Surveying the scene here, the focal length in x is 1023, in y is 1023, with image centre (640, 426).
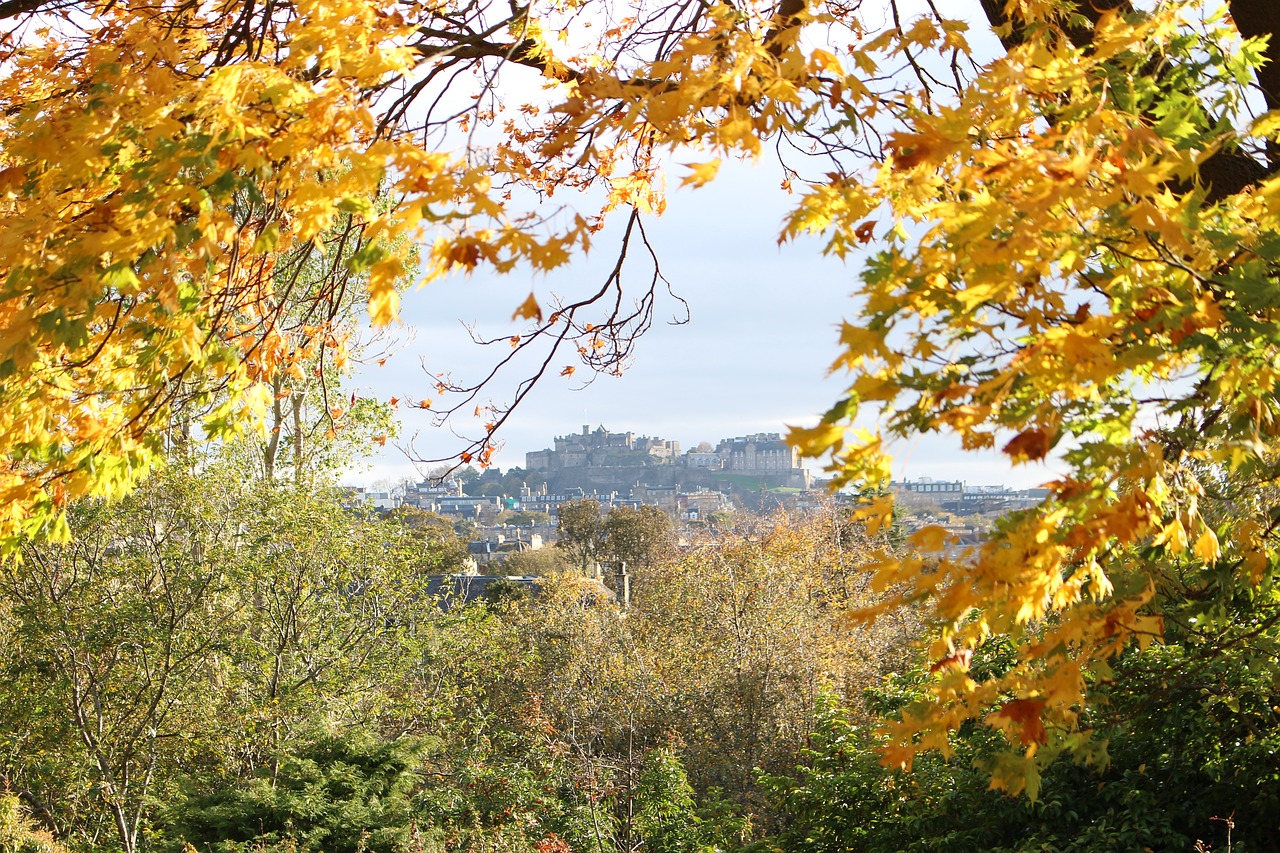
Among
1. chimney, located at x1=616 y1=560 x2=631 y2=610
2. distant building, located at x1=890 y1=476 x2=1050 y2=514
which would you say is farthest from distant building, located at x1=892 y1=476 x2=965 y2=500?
chimney, located at x1=616 y1=560 x2=631 y2=610

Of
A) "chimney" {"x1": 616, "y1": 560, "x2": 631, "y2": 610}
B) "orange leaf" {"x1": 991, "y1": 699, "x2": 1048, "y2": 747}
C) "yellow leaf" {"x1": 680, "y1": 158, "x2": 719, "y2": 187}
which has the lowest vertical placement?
"chimney" {"x1": 616, "y1": 560, "x2": 631, "y2": 610}

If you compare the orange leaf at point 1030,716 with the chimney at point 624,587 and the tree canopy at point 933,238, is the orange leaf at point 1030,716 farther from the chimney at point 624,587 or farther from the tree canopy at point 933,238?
the chimney at point 624,587

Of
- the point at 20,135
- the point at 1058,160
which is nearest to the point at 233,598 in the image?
the point at 20,135

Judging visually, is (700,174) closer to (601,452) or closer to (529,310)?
(529,310)

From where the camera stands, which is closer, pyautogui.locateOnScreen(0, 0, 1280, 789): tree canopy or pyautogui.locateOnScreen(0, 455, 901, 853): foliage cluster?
Result: pyautogui.locateOnScreen(0, 0, 1280, 789): tree canopy

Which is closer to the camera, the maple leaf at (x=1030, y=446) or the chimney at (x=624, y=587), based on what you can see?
the maple leaf at (x=1030, y=446)

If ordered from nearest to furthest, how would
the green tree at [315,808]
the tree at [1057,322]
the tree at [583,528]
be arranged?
1. the tree at [1057,322]
2. the green tree at [315,808]
3. the tree at [583,528]

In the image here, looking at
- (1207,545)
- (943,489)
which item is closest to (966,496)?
→ (943,489)

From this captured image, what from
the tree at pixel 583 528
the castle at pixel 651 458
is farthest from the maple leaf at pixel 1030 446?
the castle at pixel 651 458

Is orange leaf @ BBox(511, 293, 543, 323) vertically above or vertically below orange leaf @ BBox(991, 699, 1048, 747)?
above

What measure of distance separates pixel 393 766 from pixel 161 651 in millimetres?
2187

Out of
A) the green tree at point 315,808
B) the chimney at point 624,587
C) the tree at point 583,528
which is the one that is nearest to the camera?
the green tree at point 315,808

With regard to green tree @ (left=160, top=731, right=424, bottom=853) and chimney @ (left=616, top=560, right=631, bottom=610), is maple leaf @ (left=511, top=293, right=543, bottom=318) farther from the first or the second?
chimney @ (left=616, top=560, right=631, bottom=610)

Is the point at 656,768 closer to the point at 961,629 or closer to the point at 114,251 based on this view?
the point at 961,629
